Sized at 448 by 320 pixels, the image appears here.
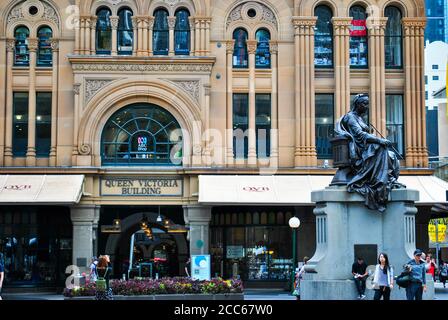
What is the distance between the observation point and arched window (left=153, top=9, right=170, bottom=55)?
3919 centimetres

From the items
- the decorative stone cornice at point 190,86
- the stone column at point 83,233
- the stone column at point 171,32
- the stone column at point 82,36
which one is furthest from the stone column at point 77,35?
the stone column at point 83,233

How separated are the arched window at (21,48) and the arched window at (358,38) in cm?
1539

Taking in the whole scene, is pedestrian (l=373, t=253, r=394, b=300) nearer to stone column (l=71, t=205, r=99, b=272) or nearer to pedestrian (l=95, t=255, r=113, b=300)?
pedestrian (l=95, t=255, r=113, b=300)

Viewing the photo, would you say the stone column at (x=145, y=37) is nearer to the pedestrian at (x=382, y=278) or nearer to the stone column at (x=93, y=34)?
the stone column at (x=93, y=34)

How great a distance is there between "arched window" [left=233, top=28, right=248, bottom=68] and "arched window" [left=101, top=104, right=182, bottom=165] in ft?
13.6

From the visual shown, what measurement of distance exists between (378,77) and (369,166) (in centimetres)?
2079

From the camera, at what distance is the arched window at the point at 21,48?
39000mm

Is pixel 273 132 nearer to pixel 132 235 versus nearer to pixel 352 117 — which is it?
pixel 132 235

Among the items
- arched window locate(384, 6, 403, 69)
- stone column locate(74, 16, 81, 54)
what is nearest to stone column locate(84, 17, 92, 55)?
stone column locate(74, 16, 81, 54)

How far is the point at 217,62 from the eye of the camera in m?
38.8

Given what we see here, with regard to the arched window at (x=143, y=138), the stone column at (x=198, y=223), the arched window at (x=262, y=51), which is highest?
the arched window at (x=262, y=51)

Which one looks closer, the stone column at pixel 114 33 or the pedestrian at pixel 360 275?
the pedestrian at pixel 360 275

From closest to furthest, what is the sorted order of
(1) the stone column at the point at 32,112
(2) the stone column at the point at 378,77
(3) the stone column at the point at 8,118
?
(3) the stone column at the point at 8,118
(1) the stone column at the point at 32,112
(2) the stone column at the point at 378,77
